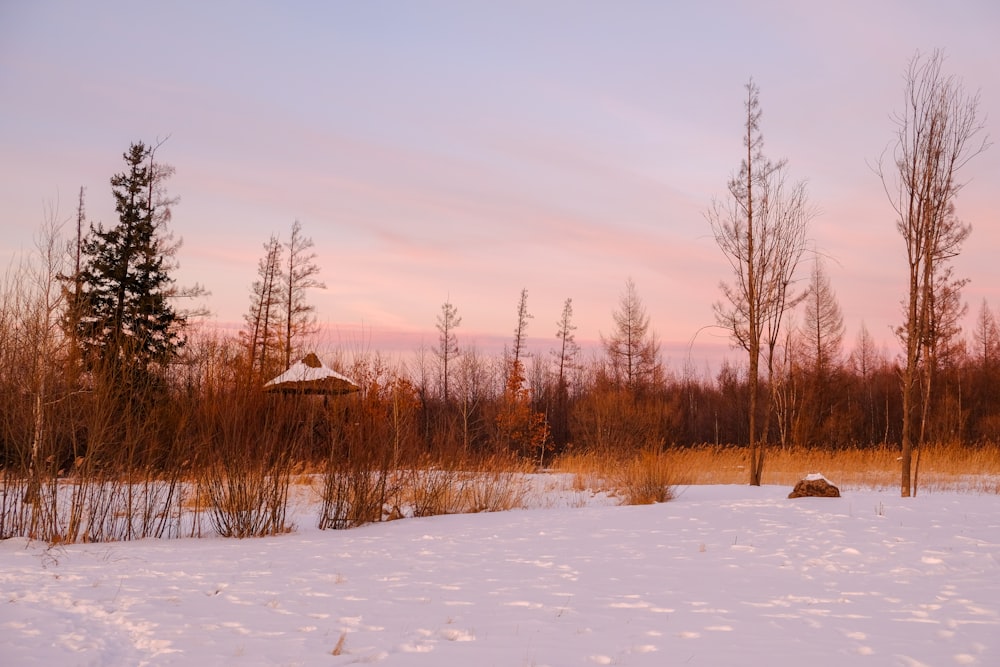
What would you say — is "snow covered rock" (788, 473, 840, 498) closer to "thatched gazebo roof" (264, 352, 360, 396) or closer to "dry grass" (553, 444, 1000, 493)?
"dry grass" (553, 444, 1000, 493)

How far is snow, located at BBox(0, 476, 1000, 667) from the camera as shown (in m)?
4.21

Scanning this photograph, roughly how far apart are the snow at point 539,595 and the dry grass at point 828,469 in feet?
16.9

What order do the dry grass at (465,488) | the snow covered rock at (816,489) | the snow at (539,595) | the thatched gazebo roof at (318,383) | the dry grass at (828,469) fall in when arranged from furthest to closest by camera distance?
the dry grass at (828,469) < the dry grass at (465,488) < the snow covered rock at (816,489) < the thatched gazebo roof at (318,383) < the snow at (539,595)

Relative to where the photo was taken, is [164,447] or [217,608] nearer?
[217,608]

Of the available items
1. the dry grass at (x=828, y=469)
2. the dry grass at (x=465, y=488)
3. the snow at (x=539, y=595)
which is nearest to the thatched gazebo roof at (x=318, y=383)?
the dry grass at (x=465, y=488)

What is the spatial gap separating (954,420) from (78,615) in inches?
1467

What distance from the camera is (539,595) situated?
564 centimetres

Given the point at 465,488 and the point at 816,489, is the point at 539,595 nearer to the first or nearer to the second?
the point at 465,488

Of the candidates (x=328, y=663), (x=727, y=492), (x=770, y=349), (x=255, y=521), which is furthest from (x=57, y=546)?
(x=770, y=349)

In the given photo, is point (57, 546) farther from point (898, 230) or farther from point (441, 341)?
point (441, 341)

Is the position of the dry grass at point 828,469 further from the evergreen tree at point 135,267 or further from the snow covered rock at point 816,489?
the evergreen tree at point 135,267

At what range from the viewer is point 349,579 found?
6.29 metres

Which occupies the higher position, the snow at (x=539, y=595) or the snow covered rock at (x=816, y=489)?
the snow covered rock at (x=816, y=489)

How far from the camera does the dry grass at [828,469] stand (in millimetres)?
14148
